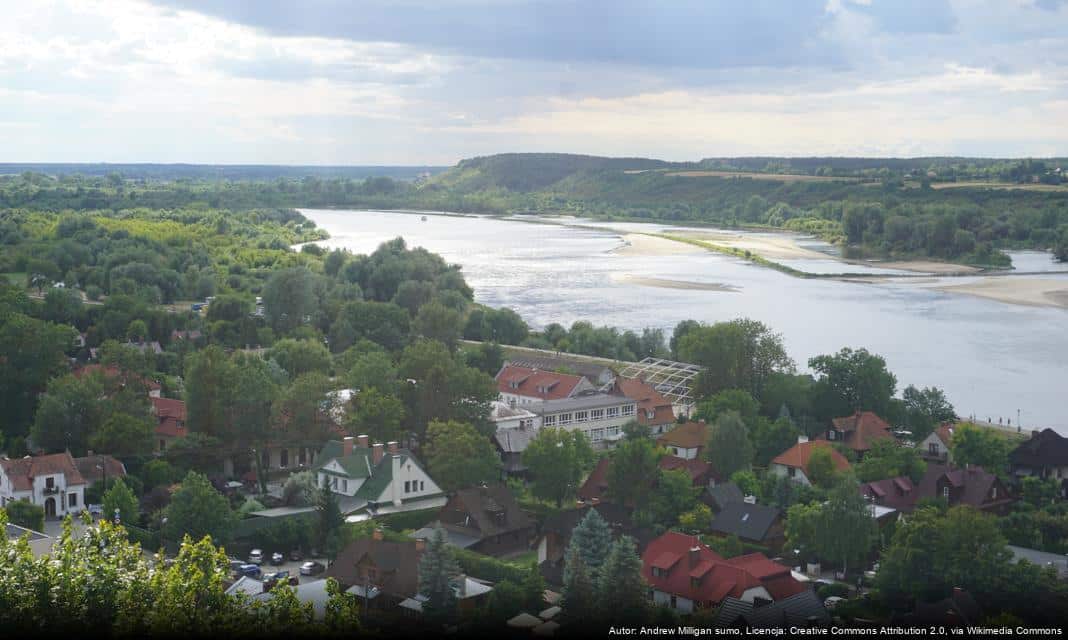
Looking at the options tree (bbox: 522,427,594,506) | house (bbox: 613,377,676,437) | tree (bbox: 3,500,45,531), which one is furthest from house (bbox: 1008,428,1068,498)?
tree (bbox: 3,500,45,531)

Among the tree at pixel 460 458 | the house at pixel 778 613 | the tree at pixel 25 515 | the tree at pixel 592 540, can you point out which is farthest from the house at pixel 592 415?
the house at pixel 778 613

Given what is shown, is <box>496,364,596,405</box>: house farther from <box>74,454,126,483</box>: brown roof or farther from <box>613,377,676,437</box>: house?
<box>74,454,126,483</box>: brown roof

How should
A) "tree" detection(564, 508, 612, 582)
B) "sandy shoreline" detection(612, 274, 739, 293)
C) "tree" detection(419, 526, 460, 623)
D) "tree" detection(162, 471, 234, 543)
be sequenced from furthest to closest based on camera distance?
"sandy shoreline" detection(612, 274, 739, 293) < "tree" detection(162, 471, 234, 543) < "tree" detection(564, 508, 612, 582) < "tree" detection(419, 526, 460, 623)

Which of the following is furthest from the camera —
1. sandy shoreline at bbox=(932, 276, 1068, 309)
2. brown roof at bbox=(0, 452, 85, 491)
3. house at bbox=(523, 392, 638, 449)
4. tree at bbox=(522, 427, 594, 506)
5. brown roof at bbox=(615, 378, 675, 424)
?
sandy shoreline at bbox=(932, 276, 1068, 309)

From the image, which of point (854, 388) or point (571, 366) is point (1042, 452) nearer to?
point (854, 388)

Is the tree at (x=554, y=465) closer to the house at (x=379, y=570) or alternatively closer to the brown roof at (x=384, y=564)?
the house at (x=379, y=570)

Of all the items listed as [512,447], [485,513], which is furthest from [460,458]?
[512,447]
